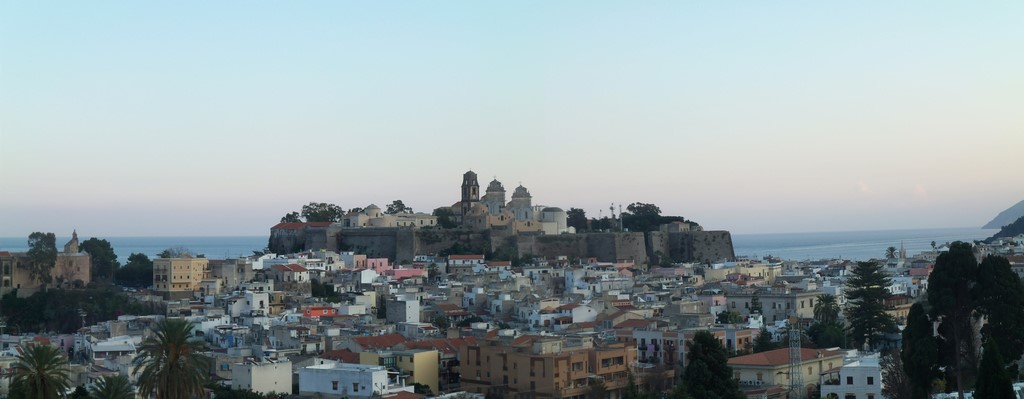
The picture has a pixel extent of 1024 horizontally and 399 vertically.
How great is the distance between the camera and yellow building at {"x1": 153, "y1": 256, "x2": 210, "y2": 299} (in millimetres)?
43312

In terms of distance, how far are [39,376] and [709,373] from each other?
37.5 ft

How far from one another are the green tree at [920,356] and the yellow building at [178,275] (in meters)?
27.3

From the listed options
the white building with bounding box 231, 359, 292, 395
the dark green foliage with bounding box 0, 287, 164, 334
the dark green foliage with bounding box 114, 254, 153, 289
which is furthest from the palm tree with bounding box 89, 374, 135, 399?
the dark green foliage with bounding box 114, 254, 153, 289

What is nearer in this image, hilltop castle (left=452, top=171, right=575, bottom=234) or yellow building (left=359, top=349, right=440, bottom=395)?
yellow building (left=359, top=349, right=440, bottom=395)

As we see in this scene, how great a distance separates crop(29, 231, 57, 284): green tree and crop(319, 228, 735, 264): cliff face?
1429cm

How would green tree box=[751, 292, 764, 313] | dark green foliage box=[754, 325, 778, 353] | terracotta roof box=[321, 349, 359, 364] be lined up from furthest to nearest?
green tree box=[751, 292, 764, 313]
dark green foliage box=[754, 325, 778, 353]
terracotta roof box=[321, 349, 359, 364]

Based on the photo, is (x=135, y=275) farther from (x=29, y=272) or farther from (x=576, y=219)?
(x=576, y=219)

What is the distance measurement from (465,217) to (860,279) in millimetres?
26377

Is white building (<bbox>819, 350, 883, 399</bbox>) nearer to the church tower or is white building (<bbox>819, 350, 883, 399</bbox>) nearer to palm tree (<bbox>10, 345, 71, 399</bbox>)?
palm tree (<bbox>10, 345, 71, 399</bbox>)

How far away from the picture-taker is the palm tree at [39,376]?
16638 millimetres

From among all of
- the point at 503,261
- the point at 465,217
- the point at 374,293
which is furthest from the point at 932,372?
the point at 465,217

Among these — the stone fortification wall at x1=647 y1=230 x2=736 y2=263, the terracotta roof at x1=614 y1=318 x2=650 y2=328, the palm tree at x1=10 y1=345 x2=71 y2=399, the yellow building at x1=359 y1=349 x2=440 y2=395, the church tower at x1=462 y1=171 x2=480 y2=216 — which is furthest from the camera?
the church tower at x1=462 y1=171 x2=480 y2=216

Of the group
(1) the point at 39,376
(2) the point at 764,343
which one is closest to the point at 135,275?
(2) the point at 764,343

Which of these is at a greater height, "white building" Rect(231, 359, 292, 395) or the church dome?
the church dome
